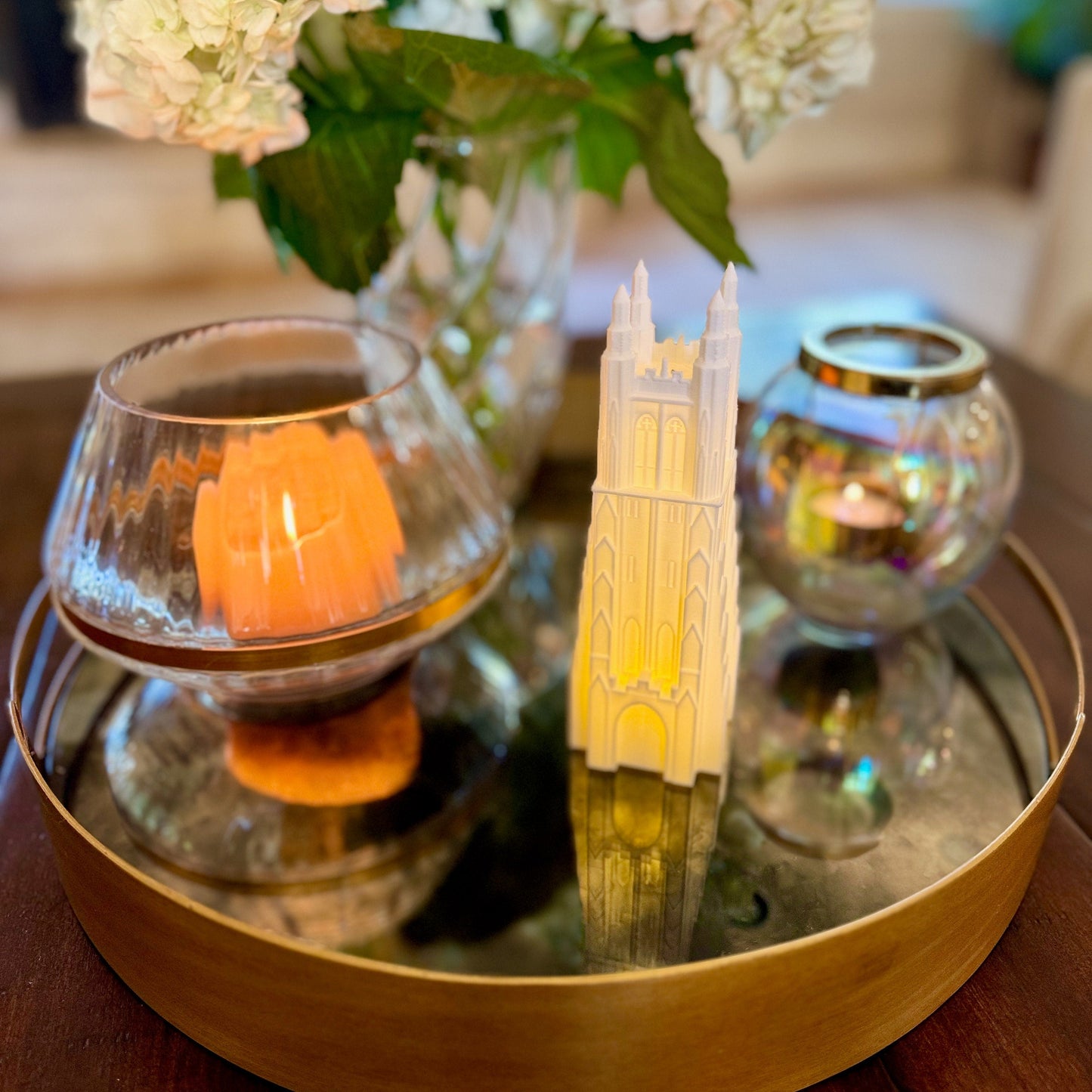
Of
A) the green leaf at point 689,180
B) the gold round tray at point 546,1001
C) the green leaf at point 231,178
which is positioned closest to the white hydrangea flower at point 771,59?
the green leaf at point 689,180

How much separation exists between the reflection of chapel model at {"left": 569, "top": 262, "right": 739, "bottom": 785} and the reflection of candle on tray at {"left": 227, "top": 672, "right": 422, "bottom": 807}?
85 mm

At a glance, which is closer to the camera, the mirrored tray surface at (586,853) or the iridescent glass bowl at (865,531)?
the mirrored tray surface at (586,853)

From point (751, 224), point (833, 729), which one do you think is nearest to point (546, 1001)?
point (833, 729)

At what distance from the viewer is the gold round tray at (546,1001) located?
308mm

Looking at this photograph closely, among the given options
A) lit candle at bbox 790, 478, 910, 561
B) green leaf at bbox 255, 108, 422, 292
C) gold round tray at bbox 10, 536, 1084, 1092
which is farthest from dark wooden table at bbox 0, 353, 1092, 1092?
green leaf at bbox 255, 108, 422, 292

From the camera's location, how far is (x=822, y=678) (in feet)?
1.78

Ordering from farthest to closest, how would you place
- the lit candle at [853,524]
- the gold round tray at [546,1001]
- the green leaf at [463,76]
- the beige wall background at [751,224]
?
the beige wall background at [751,224] < the lit candle at [853,524] < the green leaf at [463,76] < the gold round tray at [546,1001]

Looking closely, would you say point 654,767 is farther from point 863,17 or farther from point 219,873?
point 863,17

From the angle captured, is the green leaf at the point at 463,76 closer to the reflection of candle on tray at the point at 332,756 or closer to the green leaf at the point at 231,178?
the green leaf at the point at 231,178

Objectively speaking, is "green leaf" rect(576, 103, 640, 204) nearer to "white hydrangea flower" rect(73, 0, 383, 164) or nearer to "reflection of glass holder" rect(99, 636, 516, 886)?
"white hydrangea flower" rect(73, 0, 383, 164)

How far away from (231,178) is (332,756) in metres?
0.28

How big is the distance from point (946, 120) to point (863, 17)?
2.44 m

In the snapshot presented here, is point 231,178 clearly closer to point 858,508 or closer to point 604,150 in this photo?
point 604,150

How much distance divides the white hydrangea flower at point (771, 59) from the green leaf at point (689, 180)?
0.04ft
